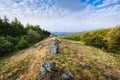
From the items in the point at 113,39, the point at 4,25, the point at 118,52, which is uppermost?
the point at 4,25

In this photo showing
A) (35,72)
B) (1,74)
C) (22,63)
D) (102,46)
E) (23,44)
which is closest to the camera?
(35,72)

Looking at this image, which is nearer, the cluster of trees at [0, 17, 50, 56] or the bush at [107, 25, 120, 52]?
the cluster of trees at [0, 17, 50, 56]

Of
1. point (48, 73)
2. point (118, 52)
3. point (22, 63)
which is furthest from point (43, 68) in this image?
point (118, 52)

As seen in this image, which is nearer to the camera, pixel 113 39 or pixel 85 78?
pixel 85 78

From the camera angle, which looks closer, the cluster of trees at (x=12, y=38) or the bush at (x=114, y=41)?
the cluster of trees at (x=12, y=38)

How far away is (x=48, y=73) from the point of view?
16.3 m

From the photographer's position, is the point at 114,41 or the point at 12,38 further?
the point at 114,41

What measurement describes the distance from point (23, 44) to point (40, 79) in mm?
31013

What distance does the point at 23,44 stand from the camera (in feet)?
146

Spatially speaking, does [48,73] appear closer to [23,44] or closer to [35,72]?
[35,72]

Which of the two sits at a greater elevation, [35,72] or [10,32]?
[10,32]

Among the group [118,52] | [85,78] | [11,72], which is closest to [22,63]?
[11,72]

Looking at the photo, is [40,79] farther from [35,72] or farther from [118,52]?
[118,52]

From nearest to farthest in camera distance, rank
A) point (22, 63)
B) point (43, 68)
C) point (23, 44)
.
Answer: point (43, 68) → point (22, 63) → point (23, 44)
